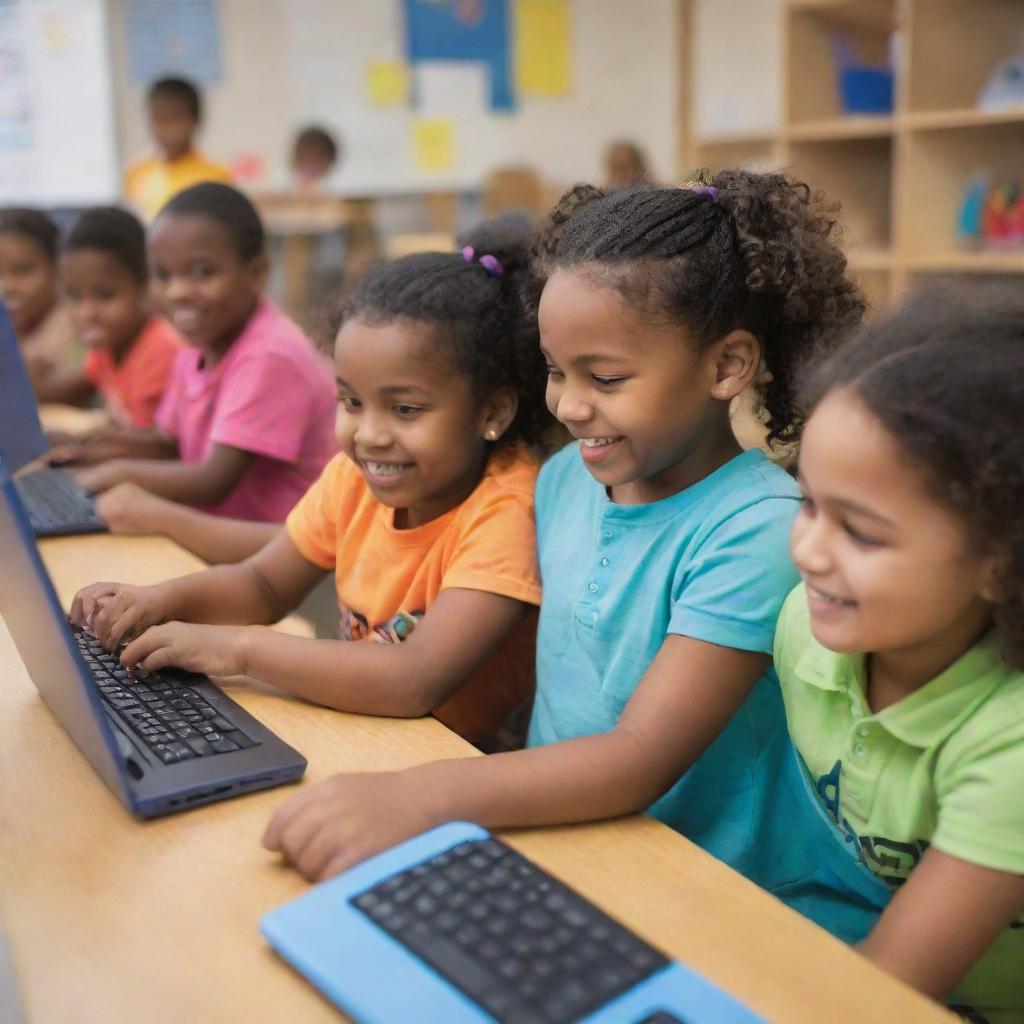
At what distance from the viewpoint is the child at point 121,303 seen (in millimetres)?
2238

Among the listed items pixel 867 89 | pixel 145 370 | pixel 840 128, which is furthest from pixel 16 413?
pixel 867 89

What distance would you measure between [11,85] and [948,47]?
10.2ft

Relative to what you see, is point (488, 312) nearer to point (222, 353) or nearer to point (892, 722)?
point (892, 722)

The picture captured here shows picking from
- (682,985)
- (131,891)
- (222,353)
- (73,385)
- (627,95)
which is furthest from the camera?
(627,95)

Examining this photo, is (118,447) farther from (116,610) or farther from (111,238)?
(116,610)

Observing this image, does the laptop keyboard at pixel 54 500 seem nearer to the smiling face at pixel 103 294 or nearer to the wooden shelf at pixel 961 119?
the smiling face at pixel 103 294

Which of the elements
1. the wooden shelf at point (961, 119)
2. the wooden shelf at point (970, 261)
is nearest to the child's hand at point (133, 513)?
the wooden shelf at point (970, 261)

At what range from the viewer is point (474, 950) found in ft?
2.03

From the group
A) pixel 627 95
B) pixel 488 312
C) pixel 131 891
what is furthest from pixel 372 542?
pixel 627 95

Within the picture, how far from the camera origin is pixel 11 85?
4.17m

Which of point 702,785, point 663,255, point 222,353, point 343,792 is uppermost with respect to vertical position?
point 663,255

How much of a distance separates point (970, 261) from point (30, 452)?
94.6 inches

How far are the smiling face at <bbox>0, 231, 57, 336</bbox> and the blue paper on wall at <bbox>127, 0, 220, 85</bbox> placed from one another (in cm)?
177

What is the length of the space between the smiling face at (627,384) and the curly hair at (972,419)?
0.24 meters
